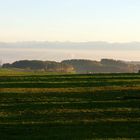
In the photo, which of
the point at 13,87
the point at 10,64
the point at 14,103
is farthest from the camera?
the point at 10,64

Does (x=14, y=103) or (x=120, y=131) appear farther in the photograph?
(x=14, y=103)

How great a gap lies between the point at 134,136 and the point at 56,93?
21.0m

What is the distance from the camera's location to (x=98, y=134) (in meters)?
22.5

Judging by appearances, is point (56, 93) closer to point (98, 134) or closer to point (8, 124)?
point (8, 124)

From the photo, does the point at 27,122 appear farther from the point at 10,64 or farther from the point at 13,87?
the point at 10,64

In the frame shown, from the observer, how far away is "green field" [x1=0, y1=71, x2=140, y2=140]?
22.8 metres

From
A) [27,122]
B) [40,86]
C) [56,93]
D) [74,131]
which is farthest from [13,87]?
[74,131]

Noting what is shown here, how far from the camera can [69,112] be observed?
30.0 metres

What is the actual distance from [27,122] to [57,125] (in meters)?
1.68

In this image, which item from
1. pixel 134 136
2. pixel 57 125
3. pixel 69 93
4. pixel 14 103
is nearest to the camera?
pixel 134 136

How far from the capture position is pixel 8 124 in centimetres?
2561

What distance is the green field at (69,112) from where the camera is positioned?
2277 centimetres

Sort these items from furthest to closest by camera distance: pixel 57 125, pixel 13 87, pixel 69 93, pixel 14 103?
pixel 13 87 → pixel 69 93 → pixel 14 103 → pixel 57 125

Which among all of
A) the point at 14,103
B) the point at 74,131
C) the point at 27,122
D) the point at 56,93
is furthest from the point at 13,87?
the point at 74,131
